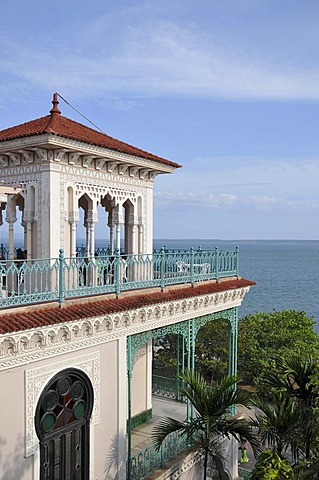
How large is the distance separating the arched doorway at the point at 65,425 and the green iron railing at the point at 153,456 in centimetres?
133

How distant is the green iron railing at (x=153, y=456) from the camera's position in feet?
32.0

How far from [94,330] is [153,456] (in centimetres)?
370

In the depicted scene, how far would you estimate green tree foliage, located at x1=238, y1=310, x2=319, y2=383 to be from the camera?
72.2 ft

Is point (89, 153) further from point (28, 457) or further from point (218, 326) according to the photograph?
point (218, 326)

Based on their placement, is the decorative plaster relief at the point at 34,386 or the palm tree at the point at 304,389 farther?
the palm tree at the point at 304,389

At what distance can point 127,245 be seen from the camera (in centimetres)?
1297

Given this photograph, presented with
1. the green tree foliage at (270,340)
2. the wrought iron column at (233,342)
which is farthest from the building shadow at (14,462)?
the green tree foliage at (270,340)

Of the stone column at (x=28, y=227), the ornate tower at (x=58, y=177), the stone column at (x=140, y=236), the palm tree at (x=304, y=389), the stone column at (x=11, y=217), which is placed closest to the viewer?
the palm tree at (x=304, y=389)

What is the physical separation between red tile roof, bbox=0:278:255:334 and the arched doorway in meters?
1.12

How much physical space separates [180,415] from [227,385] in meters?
4.75

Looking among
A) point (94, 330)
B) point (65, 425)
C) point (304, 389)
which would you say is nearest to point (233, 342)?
point (304, 389)

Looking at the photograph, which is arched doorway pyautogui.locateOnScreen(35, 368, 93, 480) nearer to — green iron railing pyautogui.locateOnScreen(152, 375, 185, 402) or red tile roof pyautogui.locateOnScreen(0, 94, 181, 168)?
red tile roof pyautogui.locateOnScreen(0, 94, 181, 168)

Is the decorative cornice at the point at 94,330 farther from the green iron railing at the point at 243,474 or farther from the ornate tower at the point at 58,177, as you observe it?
the green iron railing at the point at 243,474

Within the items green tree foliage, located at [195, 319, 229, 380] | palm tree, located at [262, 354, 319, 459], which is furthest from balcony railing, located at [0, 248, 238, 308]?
green tree foliage, located at [195, 319, 229, 380]
